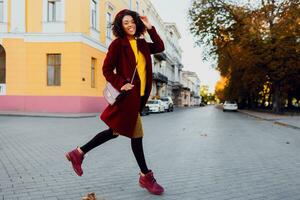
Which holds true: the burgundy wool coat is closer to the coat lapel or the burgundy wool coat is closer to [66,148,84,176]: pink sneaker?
the coat lapel

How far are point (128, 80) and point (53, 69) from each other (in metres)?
21.8

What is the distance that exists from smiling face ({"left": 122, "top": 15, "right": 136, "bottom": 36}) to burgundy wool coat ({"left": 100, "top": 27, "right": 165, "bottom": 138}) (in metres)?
0.09

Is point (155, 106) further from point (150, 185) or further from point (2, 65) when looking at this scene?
point (150, 185)

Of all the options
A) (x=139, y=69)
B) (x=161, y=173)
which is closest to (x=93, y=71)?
(x=161, y=173)

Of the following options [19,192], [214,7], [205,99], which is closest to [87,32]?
[214,7]

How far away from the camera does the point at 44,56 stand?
24.7m

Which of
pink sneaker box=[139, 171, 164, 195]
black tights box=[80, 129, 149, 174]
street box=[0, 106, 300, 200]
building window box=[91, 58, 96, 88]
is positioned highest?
building window box=[91, 58, 96, 88]

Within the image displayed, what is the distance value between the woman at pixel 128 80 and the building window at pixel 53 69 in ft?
69.7

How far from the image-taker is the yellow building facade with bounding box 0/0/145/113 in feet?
79.6

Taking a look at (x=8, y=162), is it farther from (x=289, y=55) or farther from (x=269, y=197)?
(x=289, y=55)

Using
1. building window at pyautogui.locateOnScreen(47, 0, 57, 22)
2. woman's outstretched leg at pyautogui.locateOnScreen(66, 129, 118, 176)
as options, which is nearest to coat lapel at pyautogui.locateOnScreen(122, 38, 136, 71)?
woman's outstretched leg at pyautogui.locateOnScreen(66, 129, 118, 176)

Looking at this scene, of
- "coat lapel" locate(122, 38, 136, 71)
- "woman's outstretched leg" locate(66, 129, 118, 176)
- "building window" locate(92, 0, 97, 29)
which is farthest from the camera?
"building window" locate(92, 0, 97, 29)

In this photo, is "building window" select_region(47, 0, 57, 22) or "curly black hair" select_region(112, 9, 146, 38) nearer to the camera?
"curly black hair" select_region(112, 9, 146, 38)

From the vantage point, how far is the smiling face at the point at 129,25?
4.12 m
